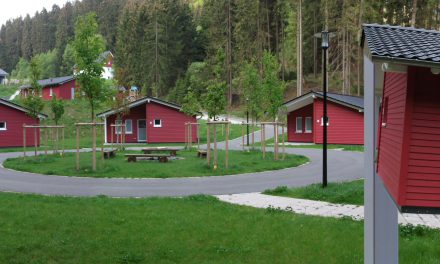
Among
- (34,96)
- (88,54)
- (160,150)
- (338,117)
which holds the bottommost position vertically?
(160,150)

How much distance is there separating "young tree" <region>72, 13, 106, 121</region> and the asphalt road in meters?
5.03

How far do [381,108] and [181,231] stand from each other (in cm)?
467

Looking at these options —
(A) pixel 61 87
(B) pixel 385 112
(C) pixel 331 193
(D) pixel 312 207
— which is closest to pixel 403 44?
(B) pixel 385 112

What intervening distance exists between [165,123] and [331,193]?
95.8 feet

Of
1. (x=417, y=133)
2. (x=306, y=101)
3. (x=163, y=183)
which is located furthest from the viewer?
(x=306, y=101)

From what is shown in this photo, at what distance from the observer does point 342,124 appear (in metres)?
36.6

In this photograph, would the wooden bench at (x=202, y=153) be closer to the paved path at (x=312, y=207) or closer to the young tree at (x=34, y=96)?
the young tree at (x=34, y=96)

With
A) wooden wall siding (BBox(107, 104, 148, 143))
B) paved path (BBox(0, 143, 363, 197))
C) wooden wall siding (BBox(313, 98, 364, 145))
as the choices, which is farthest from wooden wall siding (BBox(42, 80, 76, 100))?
paved path (BBox(0, 143, 363, 197))

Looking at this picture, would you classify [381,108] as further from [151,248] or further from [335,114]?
[335,114]

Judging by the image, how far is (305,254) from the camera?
7066 mm

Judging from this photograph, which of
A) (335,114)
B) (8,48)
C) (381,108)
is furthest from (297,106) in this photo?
(8,48)

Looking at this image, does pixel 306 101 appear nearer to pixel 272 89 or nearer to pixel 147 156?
pixel 272 89

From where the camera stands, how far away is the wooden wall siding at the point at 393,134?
350 centimetres

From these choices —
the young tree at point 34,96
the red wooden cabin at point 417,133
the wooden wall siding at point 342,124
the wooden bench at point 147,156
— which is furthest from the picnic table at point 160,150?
the red wooden cabin at point 417,133
